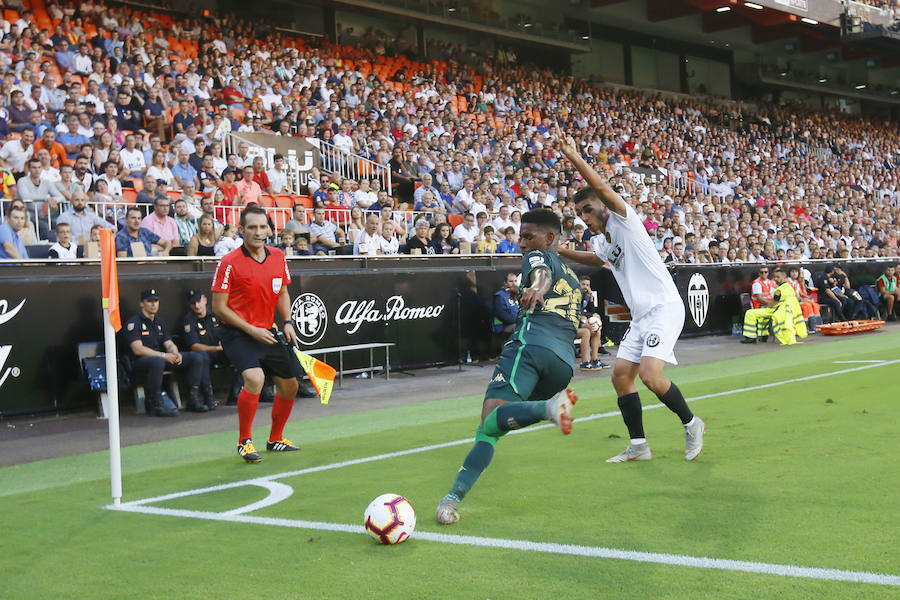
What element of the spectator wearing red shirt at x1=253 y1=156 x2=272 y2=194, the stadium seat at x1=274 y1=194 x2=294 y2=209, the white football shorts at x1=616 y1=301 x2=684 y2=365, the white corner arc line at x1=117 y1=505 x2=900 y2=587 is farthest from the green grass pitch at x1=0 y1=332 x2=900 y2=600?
the spectator wearing red shirt at x1=253 y1=156 x2=272 y2=194

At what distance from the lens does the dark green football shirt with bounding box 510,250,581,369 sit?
5.89 meters

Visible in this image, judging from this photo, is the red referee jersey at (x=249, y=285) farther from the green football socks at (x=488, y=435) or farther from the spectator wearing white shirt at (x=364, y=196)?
the spectator wearing white shirt at (x=364, y=196)

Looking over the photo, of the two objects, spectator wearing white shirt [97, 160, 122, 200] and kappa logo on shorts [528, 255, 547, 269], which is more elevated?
spectator wearing white shirt [97, 160, 122, 200]

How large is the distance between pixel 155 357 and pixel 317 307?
10.0 feet

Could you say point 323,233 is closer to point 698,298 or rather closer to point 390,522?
point 698,298

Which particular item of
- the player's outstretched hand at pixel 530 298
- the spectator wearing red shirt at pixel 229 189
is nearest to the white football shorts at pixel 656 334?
the player's outstretched hand at pixel 530 298

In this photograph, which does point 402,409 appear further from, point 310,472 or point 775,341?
point 775,341

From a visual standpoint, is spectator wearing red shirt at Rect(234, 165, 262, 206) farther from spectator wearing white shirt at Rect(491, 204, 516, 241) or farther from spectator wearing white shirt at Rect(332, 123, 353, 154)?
spectator wearing white shirt at Rect(491, 204, 516, 241)

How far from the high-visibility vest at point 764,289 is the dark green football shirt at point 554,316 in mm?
16020

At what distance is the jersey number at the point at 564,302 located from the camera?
19.8 ft

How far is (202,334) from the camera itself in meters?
12.2

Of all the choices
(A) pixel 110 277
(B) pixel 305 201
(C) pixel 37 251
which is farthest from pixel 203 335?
(B) pixel 305 201

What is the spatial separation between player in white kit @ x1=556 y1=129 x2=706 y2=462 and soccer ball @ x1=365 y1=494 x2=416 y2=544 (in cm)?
251

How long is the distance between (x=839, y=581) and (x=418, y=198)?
53.5 feet
